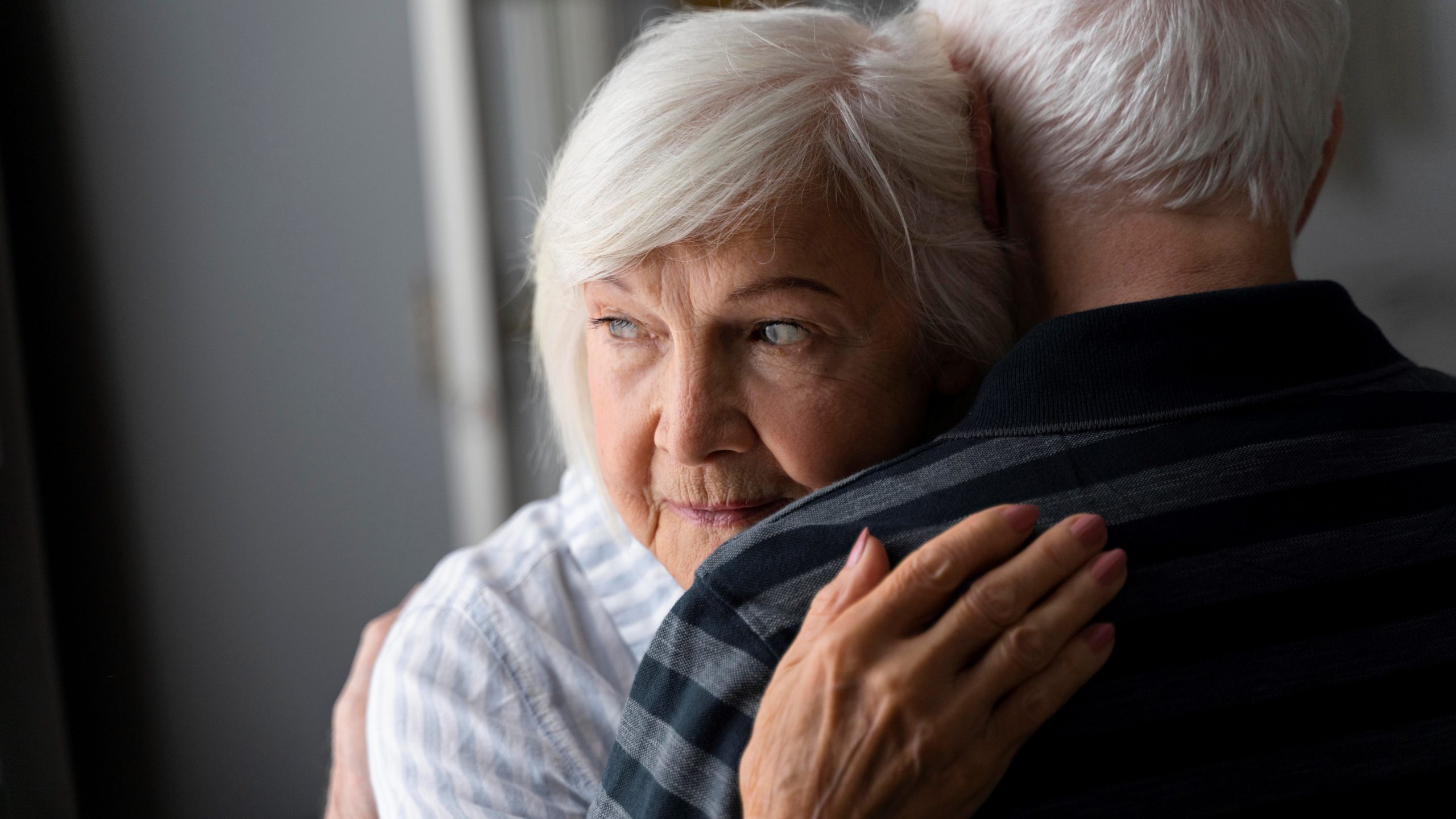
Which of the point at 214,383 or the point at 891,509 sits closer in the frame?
the point at 891,509

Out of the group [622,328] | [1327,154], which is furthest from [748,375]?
[1327,154]

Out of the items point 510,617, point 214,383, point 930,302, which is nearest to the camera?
point 930,302

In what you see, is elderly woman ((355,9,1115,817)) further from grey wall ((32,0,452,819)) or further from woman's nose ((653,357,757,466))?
grey wall ((32,0,452,819))

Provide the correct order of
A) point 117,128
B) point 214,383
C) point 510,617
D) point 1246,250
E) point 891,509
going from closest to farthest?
point 891,509
point 1246,250
point 510,617
point 117,128
point 214,383

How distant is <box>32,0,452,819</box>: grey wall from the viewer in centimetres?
173

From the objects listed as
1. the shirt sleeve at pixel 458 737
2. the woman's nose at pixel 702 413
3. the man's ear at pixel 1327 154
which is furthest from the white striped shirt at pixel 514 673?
the man's ear at pixel 1327 154

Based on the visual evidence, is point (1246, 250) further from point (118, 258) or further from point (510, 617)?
point (118, 258)

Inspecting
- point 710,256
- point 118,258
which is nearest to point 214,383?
point 118,258

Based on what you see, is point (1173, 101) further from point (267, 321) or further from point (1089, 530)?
point (267, 321)

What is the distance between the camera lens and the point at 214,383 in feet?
6.89

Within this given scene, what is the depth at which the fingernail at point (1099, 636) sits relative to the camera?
714mm

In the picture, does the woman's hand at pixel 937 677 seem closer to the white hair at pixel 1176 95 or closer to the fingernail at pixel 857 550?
the fingernail at pixel 857 550

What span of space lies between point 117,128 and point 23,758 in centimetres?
99

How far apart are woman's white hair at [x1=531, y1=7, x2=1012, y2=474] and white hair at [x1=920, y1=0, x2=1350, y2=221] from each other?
9cm
